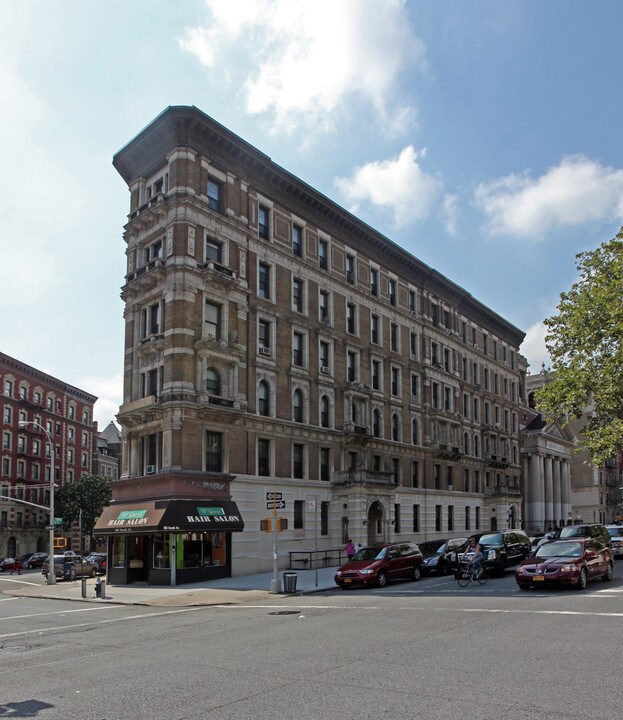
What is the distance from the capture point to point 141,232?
38.7m

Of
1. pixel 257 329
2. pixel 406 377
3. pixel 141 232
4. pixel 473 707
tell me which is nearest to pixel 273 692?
pixel 473 707

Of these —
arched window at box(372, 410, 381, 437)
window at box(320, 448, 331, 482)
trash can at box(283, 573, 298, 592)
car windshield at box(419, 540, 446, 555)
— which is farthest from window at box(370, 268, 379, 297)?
trash can at box(283, 573, 298, 592)

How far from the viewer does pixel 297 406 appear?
41531 millimetres

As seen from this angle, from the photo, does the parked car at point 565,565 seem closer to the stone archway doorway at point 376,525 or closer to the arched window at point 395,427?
the stone archway doorway at point 376,525

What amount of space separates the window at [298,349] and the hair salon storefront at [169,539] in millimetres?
10269

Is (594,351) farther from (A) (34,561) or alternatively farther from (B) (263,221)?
(A) (34,561)

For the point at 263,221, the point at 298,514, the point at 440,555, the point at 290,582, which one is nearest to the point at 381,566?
the point at 290,582

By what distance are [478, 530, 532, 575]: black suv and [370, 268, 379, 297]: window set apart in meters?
22.1

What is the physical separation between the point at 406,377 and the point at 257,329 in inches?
685

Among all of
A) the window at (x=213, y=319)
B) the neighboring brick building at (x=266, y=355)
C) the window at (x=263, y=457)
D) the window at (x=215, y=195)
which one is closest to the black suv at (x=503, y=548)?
the neighboring brick building at (x=266, y=355)

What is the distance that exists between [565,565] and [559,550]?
143cm

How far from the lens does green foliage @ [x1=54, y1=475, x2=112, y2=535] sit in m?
76.4

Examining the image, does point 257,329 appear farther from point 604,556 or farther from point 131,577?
point 604,556

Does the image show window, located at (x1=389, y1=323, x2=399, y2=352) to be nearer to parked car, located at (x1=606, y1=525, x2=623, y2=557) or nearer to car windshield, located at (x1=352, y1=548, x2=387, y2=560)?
parked car, located at (x1=606, y1=525, x2=623, y2=557)
